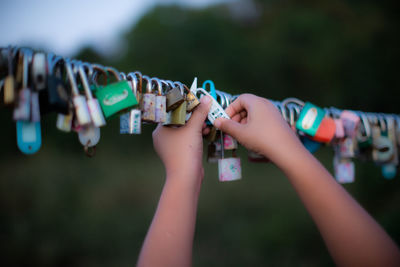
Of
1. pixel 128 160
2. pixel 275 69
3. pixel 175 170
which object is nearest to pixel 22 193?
pixel 128 160

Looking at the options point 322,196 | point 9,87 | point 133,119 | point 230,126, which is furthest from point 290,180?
point 9,87

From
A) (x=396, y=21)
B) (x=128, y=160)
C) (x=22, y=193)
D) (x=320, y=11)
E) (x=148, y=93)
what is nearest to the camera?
(x=148, y=93)

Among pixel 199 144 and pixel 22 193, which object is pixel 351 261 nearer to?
pixel 199 144

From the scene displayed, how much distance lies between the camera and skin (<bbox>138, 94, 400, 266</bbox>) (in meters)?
0.60

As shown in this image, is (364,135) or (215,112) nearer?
(215,112)

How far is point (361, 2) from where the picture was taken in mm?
5648

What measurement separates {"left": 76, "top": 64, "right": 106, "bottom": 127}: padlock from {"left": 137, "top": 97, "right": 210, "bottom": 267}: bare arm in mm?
216

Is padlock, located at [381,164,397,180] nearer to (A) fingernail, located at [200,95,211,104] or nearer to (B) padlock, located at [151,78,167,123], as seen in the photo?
(A) fingernail, located at [200,95,211,104]

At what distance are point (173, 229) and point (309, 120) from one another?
1.99 ft

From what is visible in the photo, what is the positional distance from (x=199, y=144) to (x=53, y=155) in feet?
17.4

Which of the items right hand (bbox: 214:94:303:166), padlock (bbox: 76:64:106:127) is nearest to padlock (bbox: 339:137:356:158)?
right hand (bbox: 214:94:303:166)

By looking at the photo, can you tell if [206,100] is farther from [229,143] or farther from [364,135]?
[364,135]

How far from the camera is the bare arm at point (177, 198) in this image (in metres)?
0.60

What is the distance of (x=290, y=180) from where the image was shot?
683mm
